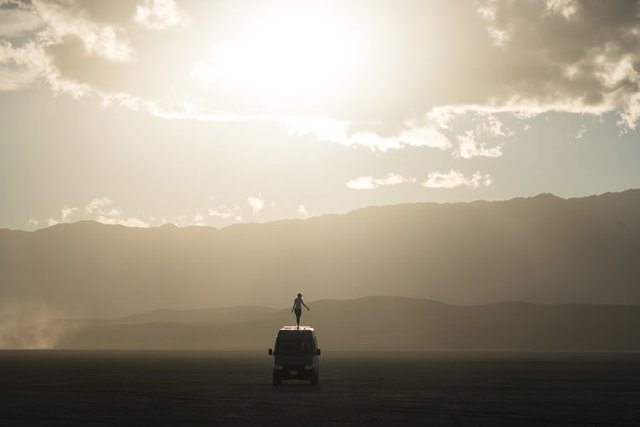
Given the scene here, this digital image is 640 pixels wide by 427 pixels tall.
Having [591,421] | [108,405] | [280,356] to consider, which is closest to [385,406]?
[591,421]

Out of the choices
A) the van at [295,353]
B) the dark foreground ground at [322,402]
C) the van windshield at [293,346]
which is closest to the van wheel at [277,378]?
the van at [295,353]

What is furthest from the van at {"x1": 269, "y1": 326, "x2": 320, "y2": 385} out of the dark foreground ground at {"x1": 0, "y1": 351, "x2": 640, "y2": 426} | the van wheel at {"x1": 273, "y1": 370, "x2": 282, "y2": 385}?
the dark foreground ground at {"x1": 0, "y1": 351, "x2": 640, "y2": 426}

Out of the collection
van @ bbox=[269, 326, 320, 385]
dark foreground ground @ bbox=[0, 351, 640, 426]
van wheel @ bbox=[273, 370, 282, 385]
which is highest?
van @ bbox=[269, 326, 320, 385]

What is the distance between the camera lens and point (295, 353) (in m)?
45.5

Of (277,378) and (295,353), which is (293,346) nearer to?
(295,353)

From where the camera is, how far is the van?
4528 centimetres

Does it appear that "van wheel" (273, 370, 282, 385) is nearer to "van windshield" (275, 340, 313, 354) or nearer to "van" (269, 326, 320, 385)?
"van" (269, 326, 320, 385)

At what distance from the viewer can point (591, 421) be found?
2839 centimetres

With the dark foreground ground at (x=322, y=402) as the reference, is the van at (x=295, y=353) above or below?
above

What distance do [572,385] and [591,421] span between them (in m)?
20.7

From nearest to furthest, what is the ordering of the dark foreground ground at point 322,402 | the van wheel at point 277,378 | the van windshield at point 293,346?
the dark foreground ground at point 322,402
the van windshield at point 293,346
the van wheel at point 277,378

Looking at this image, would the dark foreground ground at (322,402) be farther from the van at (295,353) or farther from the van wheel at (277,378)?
the van at (295,353)

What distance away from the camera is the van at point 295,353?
45.3 metres

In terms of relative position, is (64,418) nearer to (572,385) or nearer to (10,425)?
(10,425)
